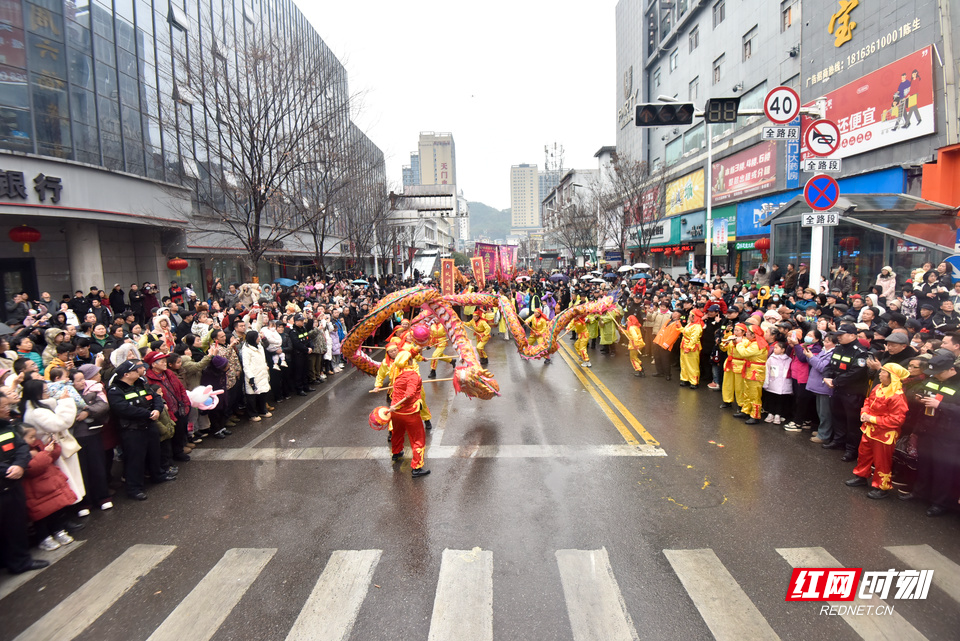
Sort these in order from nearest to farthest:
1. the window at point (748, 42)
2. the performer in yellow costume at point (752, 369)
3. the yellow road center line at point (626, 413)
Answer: the yellow road center line at point (626, 413) < the performer in yellow costume at point (752, 369) < the window at point (748, 42)

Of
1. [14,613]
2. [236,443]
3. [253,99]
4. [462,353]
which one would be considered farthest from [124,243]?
[14,613]

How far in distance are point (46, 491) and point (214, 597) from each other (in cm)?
215

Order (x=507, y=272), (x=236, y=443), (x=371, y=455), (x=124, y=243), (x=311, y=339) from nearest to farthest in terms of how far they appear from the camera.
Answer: (x=371, y=455) < (x=236, y=443) < (x=311, y=339) < (x=124, y=243) < (x=507, y=272)

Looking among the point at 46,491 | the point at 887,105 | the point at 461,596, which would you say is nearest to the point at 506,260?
the point at 887,105

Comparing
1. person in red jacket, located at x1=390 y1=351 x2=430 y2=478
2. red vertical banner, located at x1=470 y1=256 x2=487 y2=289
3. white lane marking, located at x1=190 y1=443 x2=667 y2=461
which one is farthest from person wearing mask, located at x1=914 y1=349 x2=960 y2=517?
red vertical banner, located at x1=470 y1=256 x2=487 y2=289

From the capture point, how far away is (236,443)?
24.8ft

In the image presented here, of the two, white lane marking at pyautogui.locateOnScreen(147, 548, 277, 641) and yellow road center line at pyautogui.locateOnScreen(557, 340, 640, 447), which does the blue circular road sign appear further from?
white lane marking at pyautogui.locateOnScreen(147, 548, 277, 641)

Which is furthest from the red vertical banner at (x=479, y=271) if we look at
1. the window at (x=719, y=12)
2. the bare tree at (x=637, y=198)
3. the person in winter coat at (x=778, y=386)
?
the window at (x=719, y=12)

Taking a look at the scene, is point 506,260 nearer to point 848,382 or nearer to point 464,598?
point 848,382

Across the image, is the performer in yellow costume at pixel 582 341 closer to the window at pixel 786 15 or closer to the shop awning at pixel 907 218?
the shop awning at pixel 907 218

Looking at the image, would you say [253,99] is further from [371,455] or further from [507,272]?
[507,272]

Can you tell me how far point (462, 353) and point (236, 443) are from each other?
360 centimetres

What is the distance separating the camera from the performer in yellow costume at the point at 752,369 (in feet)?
25.9

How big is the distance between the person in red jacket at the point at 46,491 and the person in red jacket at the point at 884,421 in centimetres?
803
